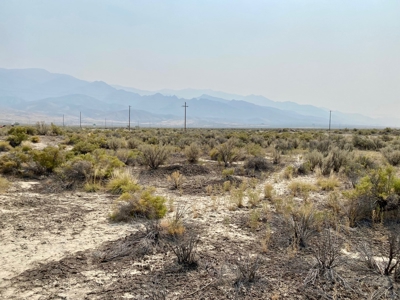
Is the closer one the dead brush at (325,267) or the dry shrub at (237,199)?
the dead brush at (325,267)

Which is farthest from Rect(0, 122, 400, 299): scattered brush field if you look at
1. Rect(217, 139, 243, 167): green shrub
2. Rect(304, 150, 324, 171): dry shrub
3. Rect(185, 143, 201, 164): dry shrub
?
Rect(185, 143, 201, 164): dry shrub

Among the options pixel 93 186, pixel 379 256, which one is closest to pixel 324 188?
pixel 379 256

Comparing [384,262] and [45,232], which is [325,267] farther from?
[45,232]

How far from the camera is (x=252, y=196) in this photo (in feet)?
27.2

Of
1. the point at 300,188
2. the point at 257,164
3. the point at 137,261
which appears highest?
the point at 257,164

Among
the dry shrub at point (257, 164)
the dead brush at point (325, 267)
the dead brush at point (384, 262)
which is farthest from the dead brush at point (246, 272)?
the dry shrub at point (257, 164)

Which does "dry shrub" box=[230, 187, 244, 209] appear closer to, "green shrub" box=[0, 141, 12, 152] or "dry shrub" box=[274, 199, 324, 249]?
"dry shrub" box=[274, 199, 324, 249]

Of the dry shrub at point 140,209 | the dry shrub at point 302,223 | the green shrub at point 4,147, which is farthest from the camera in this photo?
the green shrub at point 4,147

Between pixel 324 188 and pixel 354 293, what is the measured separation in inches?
260

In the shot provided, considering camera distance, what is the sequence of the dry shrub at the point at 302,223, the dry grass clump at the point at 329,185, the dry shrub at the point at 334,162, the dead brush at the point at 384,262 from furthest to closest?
1. the dry shrub at the point at 334,162
2. the dry grass clump at the point at 329,185
3. the dry shrub at the point at 302,223
4. the dead brush at the point at 384,262

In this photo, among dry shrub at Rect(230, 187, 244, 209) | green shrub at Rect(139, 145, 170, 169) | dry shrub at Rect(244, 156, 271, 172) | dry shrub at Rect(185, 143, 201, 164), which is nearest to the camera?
dry shrub at Rect(230, 187, 244, 209)

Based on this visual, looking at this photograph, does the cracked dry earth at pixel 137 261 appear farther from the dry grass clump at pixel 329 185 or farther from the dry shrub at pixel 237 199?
the dry grass clump at pixel 329 185

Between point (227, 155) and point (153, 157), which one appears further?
point (227, 155)

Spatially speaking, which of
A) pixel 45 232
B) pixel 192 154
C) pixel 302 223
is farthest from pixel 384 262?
pixel 192 154
